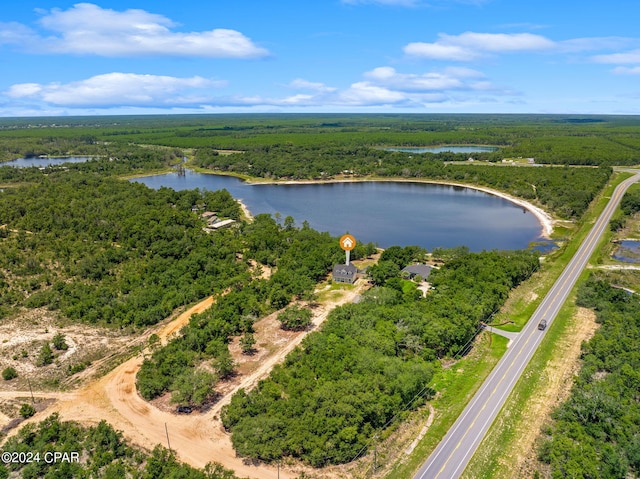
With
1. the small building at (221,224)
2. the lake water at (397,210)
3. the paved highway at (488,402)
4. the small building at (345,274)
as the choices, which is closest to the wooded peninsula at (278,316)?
the small building at (345,274)

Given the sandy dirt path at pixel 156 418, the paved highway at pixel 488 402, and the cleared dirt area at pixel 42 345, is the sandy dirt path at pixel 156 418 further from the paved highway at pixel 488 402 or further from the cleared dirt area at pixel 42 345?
the paved highway at pixel 488 402

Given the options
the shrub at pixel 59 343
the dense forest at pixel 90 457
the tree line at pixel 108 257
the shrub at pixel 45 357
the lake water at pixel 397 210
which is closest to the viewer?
the dense forest at pixel 90 457

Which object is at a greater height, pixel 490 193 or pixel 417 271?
pixel 490 193

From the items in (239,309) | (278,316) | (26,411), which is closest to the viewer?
(26,411)

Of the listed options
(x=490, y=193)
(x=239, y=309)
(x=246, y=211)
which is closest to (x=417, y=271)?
(x=239, y=309)

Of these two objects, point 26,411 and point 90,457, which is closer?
point 90,457

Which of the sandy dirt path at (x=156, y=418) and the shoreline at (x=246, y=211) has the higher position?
the shoreline at (x=246, y=211)

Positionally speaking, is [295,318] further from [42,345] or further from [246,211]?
[246,211]
